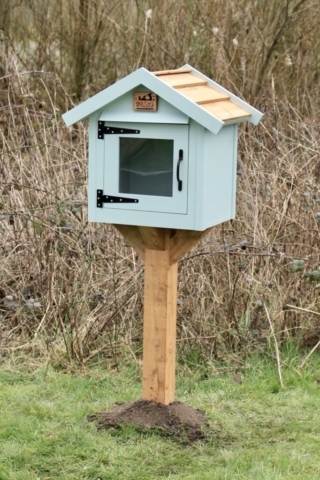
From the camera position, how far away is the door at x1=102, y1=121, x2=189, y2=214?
3.85m

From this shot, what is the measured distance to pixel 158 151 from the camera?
13.0 feet

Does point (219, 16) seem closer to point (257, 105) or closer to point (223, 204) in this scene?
point (257, 105)

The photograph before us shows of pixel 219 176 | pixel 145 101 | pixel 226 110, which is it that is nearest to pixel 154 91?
pixel 145 101

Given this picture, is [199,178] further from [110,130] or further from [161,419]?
[161,419]

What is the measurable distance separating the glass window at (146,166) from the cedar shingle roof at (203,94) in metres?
0.25

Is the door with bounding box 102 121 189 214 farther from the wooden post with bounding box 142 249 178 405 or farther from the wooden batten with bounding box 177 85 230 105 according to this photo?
the wooden post with bounding box 142 249 178 405

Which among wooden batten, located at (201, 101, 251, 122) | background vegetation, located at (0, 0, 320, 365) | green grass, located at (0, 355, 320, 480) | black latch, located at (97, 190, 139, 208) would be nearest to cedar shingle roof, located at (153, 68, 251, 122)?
wooden batten, located at (201, 101, 251, 122)

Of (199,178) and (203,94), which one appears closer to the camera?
(199,178)

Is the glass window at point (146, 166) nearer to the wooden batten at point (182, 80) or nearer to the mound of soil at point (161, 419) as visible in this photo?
the wooden batten at point (182, 80)

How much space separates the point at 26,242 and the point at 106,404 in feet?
5.06

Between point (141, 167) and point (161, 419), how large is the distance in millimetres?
1275

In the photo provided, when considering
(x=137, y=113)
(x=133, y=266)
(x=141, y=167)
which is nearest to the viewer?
(x=137, y=113)

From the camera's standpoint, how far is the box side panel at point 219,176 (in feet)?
12.6

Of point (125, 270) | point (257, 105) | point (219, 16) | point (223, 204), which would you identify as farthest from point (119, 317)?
point (219, 16)
